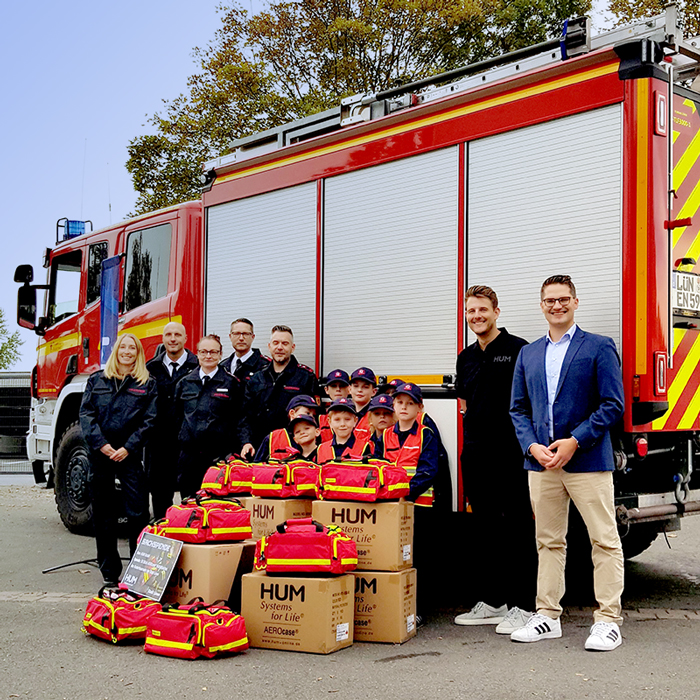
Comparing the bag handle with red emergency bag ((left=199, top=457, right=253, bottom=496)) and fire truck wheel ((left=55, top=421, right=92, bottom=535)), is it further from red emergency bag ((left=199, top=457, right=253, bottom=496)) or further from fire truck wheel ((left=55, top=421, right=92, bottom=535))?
fire truck wheel ((left=55, top=421, right=92, bottom=535))

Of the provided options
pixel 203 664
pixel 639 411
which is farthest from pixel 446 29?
pixel 203 664

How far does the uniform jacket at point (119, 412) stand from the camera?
21.0 feet

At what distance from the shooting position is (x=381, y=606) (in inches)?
196

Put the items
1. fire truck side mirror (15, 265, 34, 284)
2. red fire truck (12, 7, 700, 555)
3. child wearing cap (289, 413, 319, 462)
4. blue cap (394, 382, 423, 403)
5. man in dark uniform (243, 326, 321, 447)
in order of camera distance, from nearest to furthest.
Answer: red fire truck (12, 7, 700, 555) → blue cap (394, 382, 423, 403) → child wearing cap (289, 413, 319, 462) → man in dark uniform (243, 326, 321, 447) → fire truck side mirror (15, 265, 34, 284)

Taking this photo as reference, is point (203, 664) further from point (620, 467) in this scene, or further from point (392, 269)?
point (392, 269)

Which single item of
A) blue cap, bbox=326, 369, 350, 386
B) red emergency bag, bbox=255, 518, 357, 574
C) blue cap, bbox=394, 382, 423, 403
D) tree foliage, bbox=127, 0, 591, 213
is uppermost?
tree foliage, bbox=127, 0, 591, 213

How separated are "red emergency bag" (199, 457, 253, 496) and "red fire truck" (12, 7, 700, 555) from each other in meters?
1.23

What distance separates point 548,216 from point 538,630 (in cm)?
240

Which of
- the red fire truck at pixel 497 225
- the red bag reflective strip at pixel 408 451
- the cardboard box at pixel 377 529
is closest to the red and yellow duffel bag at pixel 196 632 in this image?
the cardboard box at pixel 377 529

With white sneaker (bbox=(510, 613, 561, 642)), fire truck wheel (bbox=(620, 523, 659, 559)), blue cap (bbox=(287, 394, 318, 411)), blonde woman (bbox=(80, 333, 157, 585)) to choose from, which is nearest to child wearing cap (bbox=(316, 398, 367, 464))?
blue cap (bbox=(287, 394, 318, 411))

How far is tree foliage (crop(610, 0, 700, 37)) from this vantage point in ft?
48.8

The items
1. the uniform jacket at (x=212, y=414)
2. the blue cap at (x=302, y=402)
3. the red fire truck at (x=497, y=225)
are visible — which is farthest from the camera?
the uniform jacket at (x=212, y=414)

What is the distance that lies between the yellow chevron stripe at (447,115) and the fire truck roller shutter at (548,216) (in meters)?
0.21

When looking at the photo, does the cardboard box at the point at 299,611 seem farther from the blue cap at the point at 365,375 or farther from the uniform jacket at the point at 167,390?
the uniform jacket at the point at 167,390
